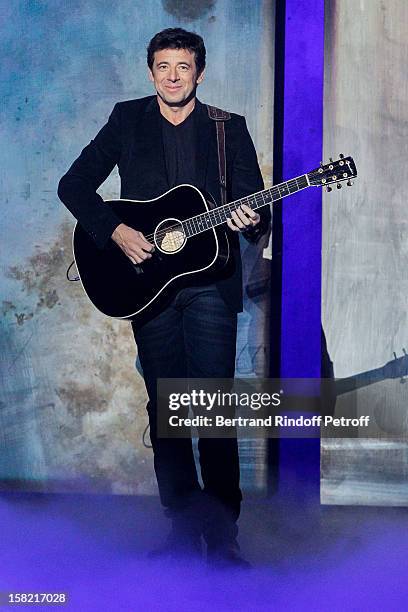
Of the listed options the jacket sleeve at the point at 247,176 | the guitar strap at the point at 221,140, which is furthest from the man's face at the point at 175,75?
the jacket sleeve at the point at 247,176

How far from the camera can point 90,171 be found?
330 centimetres

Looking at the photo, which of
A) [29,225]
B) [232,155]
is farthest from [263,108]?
[29,225]

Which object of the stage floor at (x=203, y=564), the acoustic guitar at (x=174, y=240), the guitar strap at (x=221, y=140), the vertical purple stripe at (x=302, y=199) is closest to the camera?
the stage floor at (x=203, y=564)

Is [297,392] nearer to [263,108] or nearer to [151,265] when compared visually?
[151,265]

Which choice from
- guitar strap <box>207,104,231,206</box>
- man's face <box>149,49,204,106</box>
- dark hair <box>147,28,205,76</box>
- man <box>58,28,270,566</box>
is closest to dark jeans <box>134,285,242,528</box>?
man <box>58,28,270,566</box>

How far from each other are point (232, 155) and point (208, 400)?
38.0 inches

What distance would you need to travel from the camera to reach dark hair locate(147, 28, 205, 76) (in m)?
3.24

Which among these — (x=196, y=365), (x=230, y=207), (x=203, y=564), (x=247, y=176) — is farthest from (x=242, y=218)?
(x=203, y=564)

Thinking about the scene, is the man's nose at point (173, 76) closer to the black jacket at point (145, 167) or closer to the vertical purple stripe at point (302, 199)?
the black jacket at point (145, 167)

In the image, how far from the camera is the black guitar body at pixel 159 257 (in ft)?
9.95

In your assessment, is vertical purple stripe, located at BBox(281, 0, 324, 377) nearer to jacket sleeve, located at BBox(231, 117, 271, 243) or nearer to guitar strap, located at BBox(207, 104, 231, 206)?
jacket sleeve, located at BBox(231, 117, 271, 243)

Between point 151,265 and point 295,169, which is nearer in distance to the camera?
point 151,265

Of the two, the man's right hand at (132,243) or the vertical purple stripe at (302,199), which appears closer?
the man's right hand at (132,243)

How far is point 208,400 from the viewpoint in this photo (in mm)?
3238
